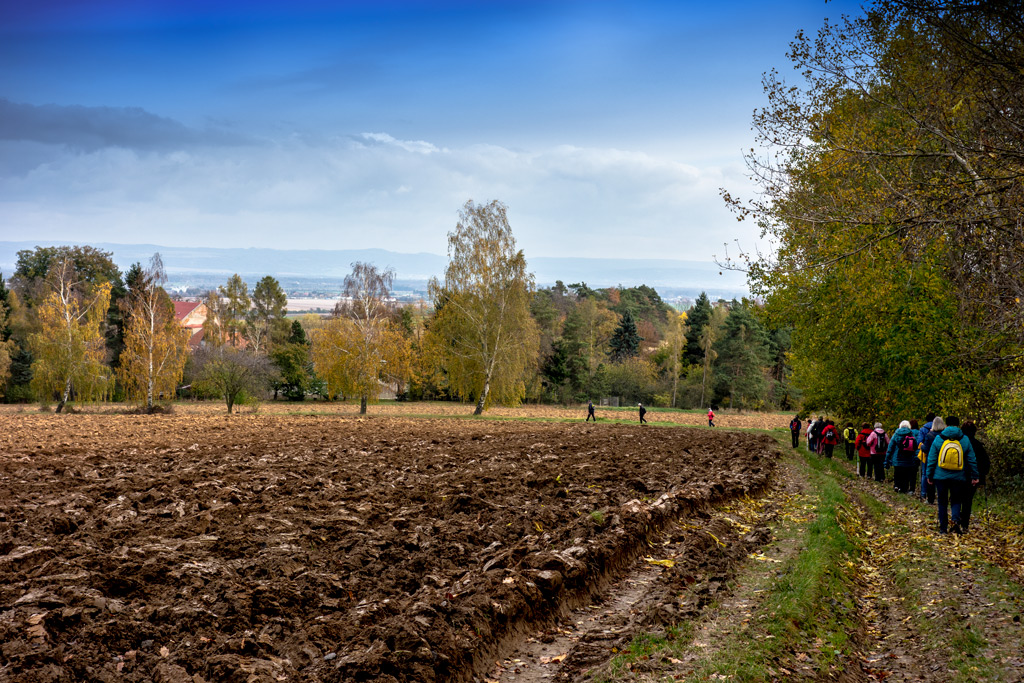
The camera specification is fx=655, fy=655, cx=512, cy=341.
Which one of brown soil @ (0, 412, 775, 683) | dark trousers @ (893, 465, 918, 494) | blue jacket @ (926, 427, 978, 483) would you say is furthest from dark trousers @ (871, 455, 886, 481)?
blue jacket @ (926, 427, 978, 483)

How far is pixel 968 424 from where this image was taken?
37.2ft

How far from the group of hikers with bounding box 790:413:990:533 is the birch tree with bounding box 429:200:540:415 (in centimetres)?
2106

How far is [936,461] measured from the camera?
11.2 meters

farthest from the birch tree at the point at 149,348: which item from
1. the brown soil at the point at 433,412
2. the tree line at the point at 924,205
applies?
the tree line at the point at 924,205

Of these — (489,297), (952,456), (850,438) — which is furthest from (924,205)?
(489,297)

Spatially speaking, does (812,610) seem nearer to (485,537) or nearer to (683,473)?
(485,537)

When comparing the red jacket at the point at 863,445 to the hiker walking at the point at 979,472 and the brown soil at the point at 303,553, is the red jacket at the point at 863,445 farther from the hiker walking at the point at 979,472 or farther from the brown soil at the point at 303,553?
the hiker walking at the point at 979,472

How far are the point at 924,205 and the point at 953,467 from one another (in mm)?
4378

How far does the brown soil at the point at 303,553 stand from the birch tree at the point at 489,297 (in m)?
22.0

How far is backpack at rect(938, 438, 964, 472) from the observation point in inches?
420

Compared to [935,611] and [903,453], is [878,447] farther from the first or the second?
[935,611]

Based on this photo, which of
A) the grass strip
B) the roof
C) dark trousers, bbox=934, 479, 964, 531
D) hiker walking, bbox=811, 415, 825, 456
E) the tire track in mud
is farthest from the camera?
the roof

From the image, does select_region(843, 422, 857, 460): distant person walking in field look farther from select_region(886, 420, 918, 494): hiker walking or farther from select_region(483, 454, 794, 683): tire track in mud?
select_region(483, 454, 794, 683): tire track in mud

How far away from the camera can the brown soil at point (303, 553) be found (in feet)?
19.3
